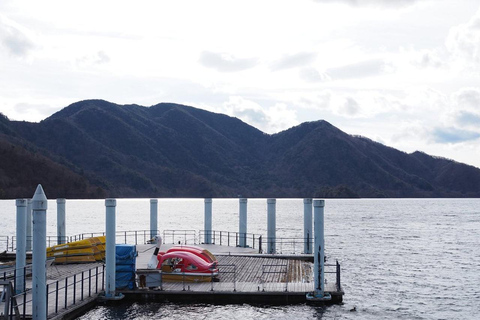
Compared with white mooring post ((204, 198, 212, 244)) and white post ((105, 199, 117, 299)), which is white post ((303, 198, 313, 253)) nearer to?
white mooring post ((204, 198, 212, 244))

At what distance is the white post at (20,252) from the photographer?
26.8m

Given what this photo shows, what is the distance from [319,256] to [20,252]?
14.1 meters

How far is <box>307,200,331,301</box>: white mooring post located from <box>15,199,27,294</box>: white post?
13.4m

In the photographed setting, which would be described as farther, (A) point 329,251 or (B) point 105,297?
(A) point 329,251

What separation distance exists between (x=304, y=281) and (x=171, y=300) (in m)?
7.87

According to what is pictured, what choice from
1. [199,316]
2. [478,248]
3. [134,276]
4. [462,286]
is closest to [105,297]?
[134,276]

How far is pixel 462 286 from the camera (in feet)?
A: 145

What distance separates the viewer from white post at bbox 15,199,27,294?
26.8 metres

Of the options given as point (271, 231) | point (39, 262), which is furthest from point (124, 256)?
point (271, 231)

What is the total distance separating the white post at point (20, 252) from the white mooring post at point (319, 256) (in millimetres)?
13432

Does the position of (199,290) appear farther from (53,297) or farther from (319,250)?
(53,297)

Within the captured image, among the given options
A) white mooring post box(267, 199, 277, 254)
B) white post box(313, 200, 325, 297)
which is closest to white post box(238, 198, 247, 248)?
white mooring post box(267, 199, 277, 254)

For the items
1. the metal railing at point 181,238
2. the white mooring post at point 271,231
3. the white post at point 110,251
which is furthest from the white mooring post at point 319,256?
the metal railing at point 181,238

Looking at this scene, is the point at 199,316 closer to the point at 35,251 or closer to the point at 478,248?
the point at 35,251
